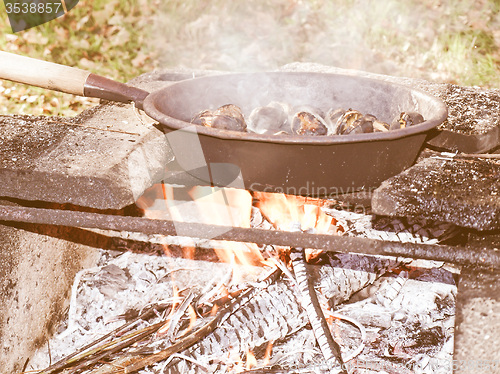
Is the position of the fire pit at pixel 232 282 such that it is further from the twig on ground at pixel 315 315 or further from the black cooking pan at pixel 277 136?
the black cooking pan at pixel 277 136

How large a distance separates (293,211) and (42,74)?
130 centimetres

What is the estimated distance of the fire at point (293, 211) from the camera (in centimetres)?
246

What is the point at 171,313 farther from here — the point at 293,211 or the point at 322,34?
the point at 322,34

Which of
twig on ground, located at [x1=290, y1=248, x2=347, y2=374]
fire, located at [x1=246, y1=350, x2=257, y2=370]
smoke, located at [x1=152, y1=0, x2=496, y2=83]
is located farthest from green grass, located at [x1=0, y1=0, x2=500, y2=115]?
fire, located at [x1=246, y1=350, x2=257, y2=370]

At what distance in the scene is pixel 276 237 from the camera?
1.54 metres

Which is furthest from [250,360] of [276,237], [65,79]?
[65,79]

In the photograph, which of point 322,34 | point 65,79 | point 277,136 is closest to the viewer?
point 277,136

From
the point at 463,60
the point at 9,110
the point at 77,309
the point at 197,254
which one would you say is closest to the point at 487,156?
the point at 197,254

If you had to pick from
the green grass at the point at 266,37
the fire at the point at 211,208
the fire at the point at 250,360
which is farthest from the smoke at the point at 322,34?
the fire at the point at 250,360

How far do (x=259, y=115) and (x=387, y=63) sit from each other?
13.5 ft

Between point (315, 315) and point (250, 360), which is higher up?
point (315, 315)

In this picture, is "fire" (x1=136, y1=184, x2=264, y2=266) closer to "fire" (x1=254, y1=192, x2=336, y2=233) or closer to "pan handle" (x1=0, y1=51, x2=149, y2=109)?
"fire" (x1=254, y1=192, x2=336, y2=233)

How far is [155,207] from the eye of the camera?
275 centimetres

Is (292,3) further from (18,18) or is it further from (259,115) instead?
(259,115)
